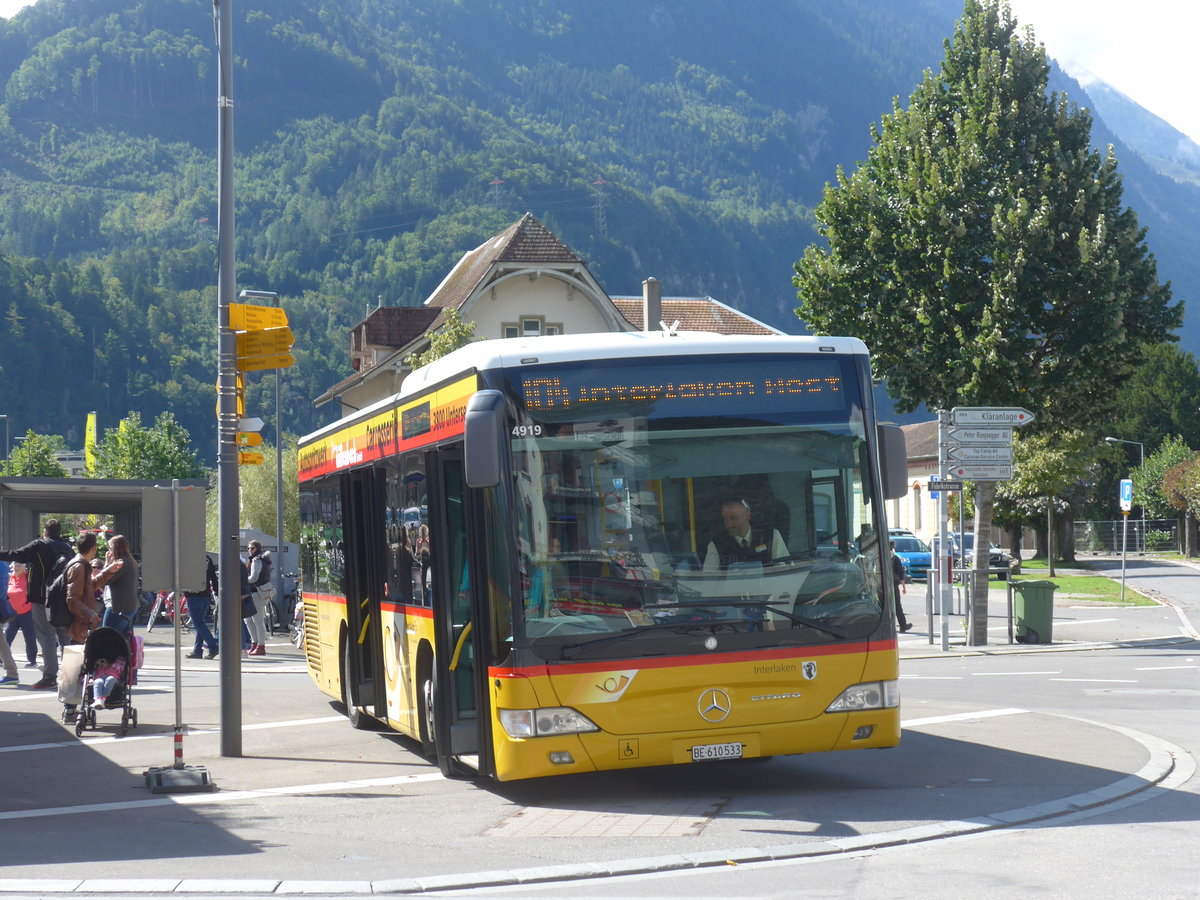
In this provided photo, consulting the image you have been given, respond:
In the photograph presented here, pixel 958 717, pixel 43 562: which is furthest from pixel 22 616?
pixel 958 717

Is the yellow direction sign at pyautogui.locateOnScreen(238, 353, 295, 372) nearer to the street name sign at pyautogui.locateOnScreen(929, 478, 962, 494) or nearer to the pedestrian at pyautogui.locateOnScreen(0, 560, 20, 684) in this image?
the pedestrian at pyautogui.locateOnScreen(0, 560, 20, 684)

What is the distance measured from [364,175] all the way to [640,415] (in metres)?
190

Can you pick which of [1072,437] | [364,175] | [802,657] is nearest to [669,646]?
[802,657]

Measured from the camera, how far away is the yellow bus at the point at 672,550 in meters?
9.28

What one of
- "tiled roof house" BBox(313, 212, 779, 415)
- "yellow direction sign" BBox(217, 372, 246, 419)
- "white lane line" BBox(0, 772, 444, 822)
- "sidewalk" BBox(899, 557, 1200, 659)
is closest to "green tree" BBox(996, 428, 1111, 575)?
"sidewalk" BBox(899, 557, 1200, 659)

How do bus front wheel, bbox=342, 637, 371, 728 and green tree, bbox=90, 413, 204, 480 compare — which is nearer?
bus front wheel, bbox=342, 637, 371, 728

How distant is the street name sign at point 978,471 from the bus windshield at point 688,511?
575 inches

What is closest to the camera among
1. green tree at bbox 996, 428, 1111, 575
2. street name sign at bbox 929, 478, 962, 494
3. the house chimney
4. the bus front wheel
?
the bus front wheel

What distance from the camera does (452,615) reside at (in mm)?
10445

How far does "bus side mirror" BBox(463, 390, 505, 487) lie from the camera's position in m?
8.98

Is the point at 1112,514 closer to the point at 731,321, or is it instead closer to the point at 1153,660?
the point at 731,321

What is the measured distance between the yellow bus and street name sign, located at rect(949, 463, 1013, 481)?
47.3 ft

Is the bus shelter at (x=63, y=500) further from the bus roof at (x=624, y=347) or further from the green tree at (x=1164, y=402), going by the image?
the green tree at (x=1164, y=402)

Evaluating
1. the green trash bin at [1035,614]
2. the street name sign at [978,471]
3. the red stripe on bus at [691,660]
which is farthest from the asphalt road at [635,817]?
the green trash bin at [1035,614]
